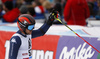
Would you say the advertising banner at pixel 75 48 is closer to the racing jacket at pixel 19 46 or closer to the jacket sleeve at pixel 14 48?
the racing jacket at pixel 19 46

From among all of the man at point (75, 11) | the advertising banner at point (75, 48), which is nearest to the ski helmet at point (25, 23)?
the advertising banner at point (75, 48)

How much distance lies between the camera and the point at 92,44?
334cm

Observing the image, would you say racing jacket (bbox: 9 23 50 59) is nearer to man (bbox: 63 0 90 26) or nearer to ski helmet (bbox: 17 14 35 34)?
ski helmet (bbox: 17 14 35 34)

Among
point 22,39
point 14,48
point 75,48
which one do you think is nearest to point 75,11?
point 75,48

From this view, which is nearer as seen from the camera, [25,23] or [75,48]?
[25,23]

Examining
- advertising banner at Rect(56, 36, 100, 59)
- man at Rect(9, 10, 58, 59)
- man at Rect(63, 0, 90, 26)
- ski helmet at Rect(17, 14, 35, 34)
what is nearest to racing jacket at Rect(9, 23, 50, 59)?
man at Rect(9, 10, 58, 59)

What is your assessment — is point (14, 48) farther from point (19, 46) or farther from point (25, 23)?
point (25, 23)

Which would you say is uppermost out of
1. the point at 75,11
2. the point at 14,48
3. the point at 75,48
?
the point at 75,11

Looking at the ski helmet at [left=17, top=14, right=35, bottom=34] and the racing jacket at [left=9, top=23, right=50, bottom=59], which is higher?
the ski helmet at [left=17, top=14, right=35, bottom=34]

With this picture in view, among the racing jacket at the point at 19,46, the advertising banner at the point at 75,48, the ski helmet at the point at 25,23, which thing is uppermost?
the ski helmet at the point at 25,23

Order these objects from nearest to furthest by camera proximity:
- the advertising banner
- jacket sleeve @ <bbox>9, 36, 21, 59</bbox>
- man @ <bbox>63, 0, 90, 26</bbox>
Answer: jacket sleeve @ <bbox>9, 36, 21, 59</bbox> → the advertising banner → man @ <bbox>63, 0, 90, 26</bbox>

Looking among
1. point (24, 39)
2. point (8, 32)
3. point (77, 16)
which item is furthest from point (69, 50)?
point (77, 16)

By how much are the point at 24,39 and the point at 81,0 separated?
9.56ft

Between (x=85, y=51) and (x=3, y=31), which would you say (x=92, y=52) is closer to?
(x=85, y=51)
